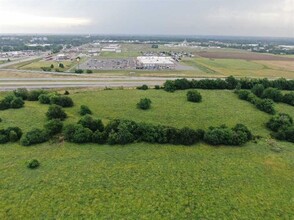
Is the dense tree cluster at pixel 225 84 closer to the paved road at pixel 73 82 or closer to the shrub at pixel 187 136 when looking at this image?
the paved road at pixel 73 82

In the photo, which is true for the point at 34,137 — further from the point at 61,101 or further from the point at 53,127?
the point at 61,101

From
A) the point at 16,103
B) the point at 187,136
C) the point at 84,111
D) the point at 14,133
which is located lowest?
the point at 187,136

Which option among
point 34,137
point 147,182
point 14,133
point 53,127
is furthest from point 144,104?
point 147,182

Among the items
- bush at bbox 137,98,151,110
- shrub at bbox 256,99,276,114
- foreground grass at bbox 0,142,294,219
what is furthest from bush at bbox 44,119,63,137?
shrub at bbox 256,99,276,114

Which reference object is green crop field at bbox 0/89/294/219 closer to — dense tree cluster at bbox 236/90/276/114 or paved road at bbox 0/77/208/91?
dense tree cluster at bbox 236/90/276/114

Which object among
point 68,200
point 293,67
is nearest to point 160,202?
point 68,200

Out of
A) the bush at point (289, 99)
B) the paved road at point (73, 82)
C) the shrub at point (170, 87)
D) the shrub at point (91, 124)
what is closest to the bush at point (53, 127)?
the shrub at point (91, 124)
